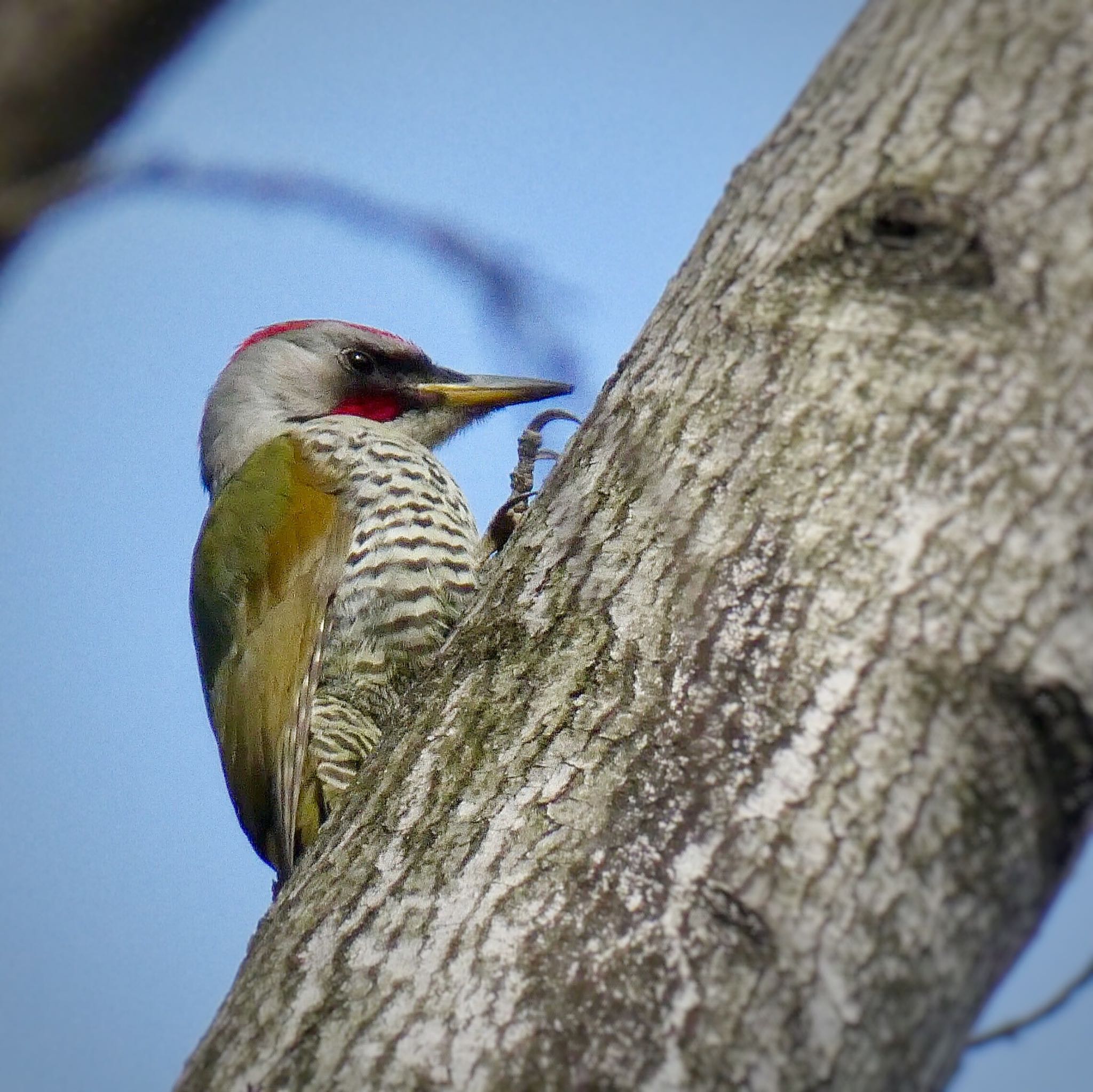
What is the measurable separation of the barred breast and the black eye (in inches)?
35.2

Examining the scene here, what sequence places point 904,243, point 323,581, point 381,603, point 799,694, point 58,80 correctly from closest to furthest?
point 58,80 → point 799,694 → point 904,243 → point 381,603 → point 323,581

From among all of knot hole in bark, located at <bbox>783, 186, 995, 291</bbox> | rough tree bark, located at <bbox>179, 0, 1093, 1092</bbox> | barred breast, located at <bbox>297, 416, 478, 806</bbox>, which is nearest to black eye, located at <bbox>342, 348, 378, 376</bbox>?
barred breast, located at <bbox>297, 416, 478, 806</bbox>

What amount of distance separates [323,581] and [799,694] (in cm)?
214

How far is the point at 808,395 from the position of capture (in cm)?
174

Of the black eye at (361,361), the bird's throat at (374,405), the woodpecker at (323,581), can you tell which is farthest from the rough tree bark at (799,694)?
the black eye at (361,361)

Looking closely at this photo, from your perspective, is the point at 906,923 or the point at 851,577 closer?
the point at 906,923

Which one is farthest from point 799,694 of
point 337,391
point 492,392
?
point 337,391

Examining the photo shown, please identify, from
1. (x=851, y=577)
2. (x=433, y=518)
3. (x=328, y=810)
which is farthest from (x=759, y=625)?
(x=433, y=518)

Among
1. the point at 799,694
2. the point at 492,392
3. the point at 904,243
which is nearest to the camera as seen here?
the point at 799,694

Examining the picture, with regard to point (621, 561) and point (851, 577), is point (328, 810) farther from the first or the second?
point (851, 577)

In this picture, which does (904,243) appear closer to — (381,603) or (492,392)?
(381,603)

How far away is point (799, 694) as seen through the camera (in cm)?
157

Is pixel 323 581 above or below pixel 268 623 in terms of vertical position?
above

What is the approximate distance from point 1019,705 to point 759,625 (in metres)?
0.31
